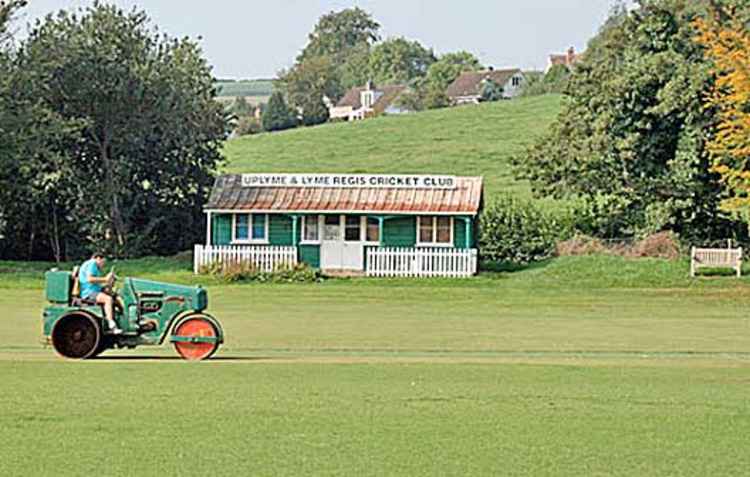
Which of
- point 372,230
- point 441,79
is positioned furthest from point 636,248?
point 441,79

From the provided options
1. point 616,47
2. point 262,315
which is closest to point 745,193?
point 616,47

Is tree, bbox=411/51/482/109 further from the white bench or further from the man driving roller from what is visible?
the man driving roller

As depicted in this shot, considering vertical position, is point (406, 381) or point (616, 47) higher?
point (616, 47)

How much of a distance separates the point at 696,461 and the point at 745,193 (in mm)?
33893

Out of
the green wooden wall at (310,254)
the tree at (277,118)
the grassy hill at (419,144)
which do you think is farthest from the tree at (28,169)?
the tree at (277,118)

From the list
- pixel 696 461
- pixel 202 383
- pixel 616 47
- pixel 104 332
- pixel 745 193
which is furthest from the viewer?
pixel 616 47

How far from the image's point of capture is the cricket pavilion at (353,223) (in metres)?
46.8

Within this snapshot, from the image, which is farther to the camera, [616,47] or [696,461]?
[616,47]

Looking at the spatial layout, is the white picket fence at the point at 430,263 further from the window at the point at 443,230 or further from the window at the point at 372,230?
the window at the point at 372,230

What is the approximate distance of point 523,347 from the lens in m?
23.4

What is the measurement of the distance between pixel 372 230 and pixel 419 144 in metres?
49.7

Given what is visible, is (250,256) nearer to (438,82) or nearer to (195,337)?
(195,337)

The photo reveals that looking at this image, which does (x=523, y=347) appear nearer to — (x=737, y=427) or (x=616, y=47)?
(x=737, y=427)

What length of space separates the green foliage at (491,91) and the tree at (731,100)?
99768mm
